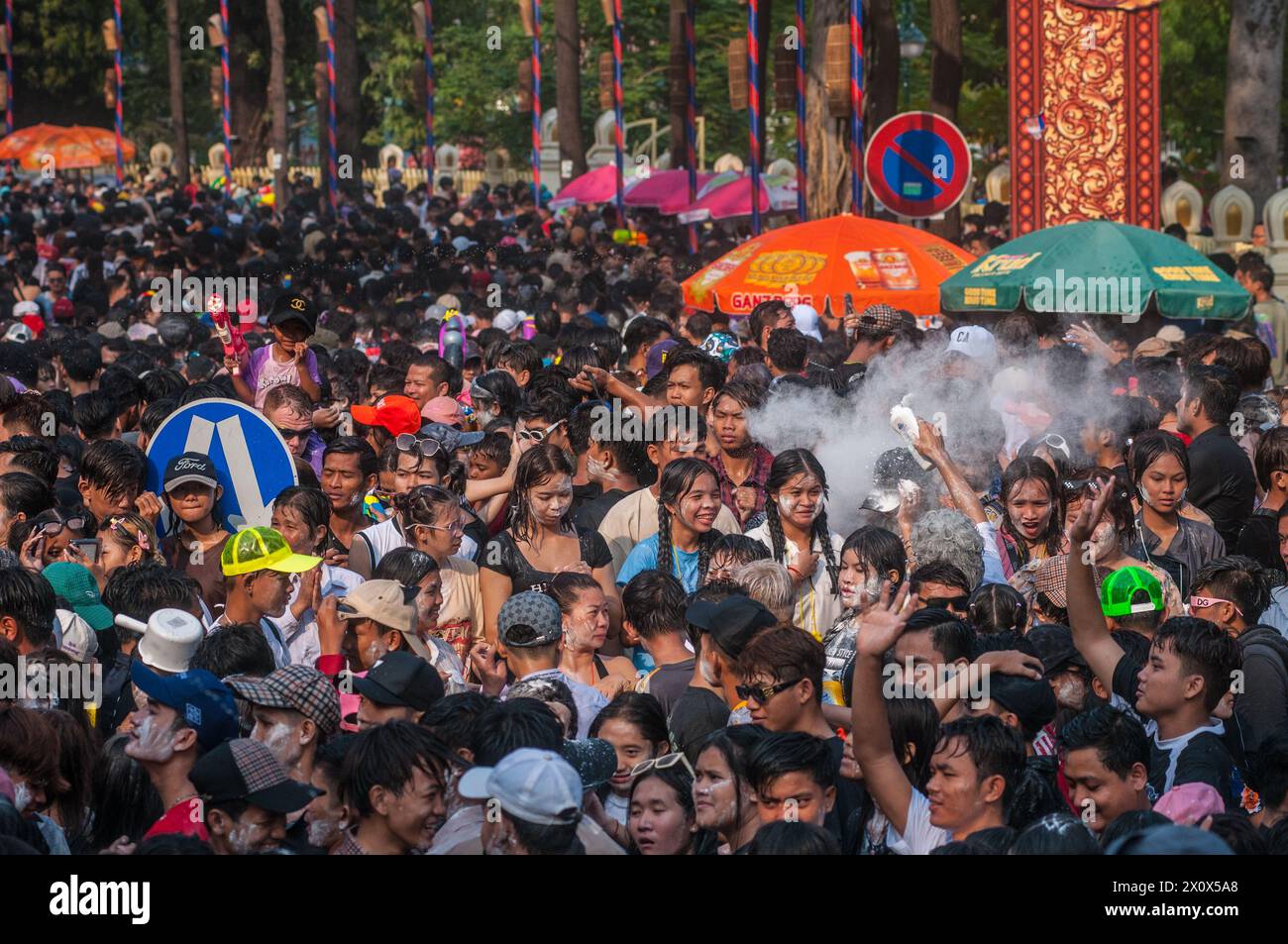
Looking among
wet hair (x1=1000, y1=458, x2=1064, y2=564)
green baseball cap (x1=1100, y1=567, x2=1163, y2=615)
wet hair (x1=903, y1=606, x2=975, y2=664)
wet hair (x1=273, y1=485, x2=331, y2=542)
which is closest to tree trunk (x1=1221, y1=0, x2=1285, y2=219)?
wet hair (x1=1000, y1=458, x2=1064, y2=564)

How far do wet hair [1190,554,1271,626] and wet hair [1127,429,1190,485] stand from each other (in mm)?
1169

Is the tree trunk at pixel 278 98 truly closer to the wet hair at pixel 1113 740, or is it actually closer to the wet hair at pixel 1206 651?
the wet hair at pixel 1206 651

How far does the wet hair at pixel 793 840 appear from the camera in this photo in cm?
462

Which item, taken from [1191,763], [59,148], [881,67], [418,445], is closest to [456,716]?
[1191,763]

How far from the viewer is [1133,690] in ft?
20.3

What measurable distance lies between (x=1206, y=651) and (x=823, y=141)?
1653 centimetres

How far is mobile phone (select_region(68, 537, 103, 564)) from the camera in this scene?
735 cm

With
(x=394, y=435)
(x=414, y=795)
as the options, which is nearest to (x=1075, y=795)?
(x=414, y=795)

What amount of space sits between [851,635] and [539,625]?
1.07 meters

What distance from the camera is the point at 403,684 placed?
5918 millimetres

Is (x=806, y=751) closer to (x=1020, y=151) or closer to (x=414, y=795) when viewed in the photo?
(x=414, y=795)

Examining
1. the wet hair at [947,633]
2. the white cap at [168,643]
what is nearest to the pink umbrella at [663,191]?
the wet hair at [947,633]

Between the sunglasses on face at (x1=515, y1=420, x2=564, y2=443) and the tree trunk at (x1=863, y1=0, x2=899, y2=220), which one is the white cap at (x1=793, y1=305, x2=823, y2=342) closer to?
the sunglasses on face at (x1=515, y1=420, x2=564, y2=443)

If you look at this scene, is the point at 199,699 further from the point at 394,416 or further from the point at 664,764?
the point at 394,416
